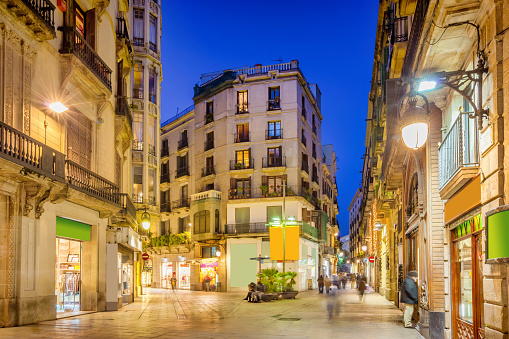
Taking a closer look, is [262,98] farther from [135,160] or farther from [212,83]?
[135,160]

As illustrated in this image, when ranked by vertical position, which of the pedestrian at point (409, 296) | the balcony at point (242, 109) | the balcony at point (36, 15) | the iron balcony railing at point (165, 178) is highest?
the balcony at point (242, 109)

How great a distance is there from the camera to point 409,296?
14.9 meters

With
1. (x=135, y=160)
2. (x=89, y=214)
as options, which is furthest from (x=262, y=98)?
(x=89, y=214)

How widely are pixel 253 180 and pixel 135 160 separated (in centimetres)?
1657

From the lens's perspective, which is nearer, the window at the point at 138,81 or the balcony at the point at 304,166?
the window at the point at 138,81

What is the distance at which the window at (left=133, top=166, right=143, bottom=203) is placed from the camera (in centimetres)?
3119

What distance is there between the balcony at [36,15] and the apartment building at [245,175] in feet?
94.9

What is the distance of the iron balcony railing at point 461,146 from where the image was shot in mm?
8486

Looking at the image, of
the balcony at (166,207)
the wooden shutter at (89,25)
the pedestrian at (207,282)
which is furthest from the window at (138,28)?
the balcony at (166,207)

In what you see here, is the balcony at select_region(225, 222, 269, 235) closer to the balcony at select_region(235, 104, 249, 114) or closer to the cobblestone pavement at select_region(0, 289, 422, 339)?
the balcony at select_region(235, 104, 249, 114)

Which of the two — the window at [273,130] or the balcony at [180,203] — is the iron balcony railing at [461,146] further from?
the balcony at [180,203]

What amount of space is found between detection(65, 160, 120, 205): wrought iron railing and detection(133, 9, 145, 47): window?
1369 cm

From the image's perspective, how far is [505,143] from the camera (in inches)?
264

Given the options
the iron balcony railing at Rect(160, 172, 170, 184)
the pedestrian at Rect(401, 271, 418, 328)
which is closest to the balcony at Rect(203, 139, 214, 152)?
the iron balcony railing at Rect(160, 172, 170, 184)
